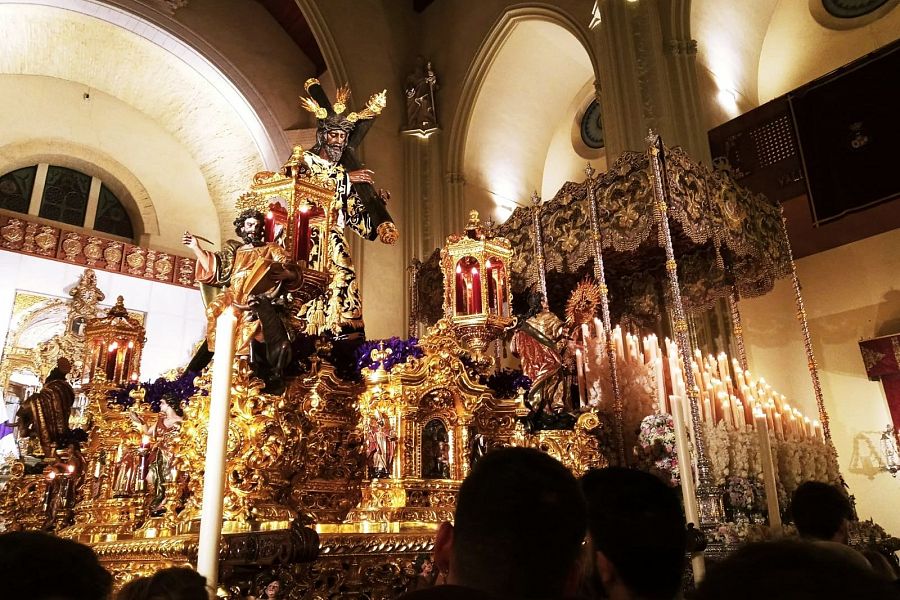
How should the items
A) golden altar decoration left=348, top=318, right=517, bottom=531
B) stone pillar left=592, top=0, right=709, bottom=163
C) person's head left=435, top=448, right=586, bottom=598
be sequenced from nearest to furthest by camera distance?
person's head left=435, top=448, right=586, bottom=598 < golden altar decoration left=348, top=318, right=517, bottom=531 < stone pillar left=592, top=0, right=709, bottom=163

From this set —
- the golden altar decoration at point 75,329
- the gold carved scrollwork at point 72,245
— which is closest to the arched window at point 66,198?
the gold carved scrollwork at point 72,245

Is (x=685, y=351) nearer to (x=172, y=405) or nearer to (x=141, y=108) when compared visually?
(x=172, y=405)

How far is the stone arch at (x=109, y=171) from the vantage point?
11.9 meters

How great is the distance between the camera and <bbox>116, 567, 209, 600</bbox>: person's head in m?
1.23

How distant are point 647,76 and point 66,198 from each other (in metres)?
10.3

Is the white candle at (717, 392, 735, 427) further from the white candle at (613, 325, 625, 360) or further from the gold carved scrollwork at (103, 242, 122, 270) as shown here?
the gold carved scrollwork at (103, 242, 122, 270)

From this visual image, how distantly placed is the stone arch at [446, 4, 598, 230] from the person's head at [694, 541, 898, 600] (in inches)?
409

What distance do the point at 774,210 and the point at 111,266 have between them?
1043 centimetres

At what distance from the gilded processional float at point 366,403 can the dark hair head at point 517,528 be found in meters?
1.17

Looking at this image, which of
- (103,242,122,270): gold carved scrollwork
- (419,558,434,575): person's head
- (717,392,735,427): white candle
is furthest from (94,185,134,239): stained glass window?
(419,558,434,575): person's head

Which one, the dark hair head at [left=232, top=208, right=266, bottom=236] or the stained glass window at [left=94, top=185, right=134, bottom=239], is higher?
the stained glass window at [left=94, top=185, right=134, bottom=239]

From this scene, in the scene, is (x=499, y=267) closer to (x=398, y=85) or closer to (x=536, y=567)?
(x=536, y=567)

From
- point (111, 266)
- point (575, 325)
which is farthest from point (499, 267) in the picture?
point (111, 266)

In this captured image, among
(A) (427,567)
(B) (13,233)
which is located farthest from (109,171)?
(A) (427,567)
